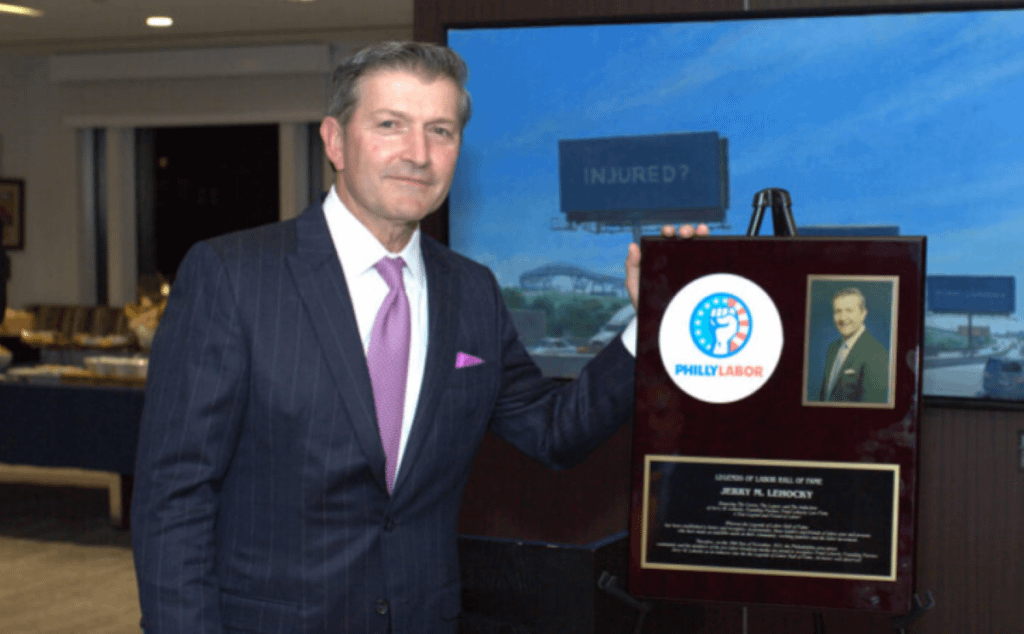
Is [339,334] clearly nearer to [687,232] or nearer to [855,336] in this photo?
[687,232]

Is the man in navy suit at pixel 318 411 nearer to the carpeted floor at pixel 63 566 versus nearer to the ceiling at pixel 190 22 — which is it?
the carpeted floor at pixel 63 566

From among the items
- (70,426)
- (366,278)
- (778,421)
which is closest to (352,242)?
(366,278)

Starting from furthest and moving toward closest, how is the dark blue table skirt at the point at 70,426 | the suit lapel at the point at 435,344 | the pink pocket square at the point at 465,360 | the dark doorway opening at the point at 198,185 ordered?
the dark doorway opening at the point at 198,185 < the dark blue table skirt at the point at 70,426 < the pink pocket square at the point at 465,360 < the suit lapel at the point at 435,344

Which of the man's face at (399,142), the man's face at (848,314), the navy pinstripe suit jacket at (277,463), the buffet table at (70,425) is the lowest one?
the buffet table at (70,425)

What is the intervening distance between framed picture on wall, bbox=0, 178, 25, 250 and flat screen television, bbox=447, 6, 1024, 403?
30.2 feet

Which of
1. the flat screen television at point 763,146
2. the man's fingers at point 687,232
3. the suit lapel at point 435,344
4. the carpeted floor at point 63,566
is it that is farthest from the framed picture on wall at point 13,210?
the man's fingers at point 687,232

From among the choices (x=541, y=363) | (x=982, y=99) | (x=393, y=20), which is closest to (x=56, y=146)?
(x=393, y=20)

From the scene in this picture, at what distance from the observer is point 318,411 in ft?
5.28

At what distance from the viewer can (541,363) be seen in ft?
8.57

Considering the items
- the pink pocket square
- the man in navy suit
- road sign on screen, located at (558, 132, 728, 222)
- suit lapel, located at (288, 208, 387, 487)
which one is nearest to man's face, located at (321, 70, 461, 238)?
the man in navy suit

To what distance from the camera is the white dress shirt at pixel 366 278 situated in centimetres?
171

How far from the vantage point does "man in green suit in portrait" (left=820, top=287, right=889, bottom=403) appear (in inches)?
68.2

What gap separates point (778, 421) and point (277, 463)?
78 centimetres

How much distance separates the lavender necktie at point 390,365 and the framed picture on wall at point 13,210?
9981mm
